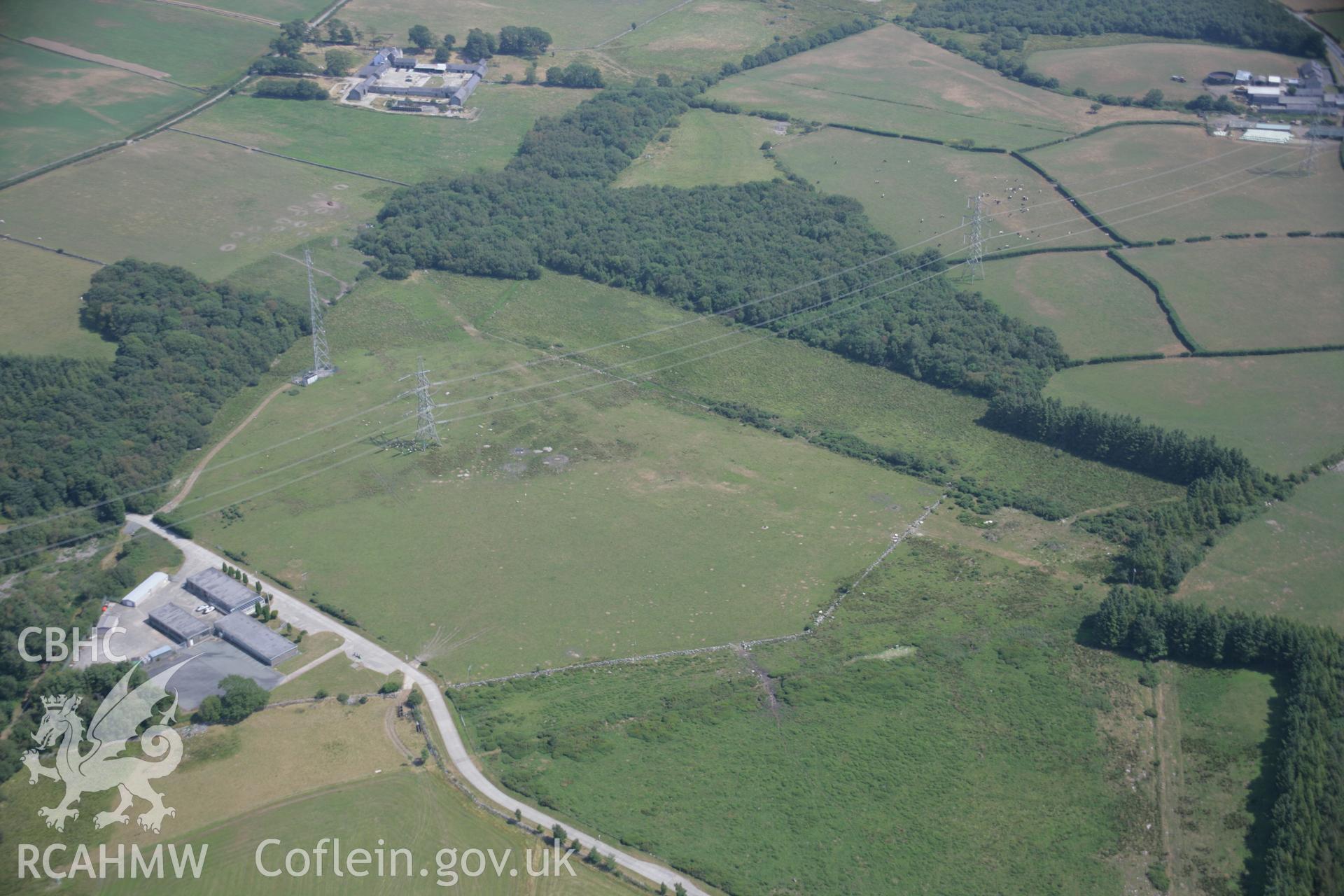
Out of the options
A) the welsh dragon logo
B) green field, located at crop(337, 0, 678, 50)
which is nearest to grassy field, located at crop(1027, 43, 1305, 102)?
green field, located at crop(337, 0, 678, 50)

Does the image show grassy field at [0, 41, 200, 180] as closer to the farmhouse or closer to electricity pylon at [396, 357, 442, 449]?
the farmhouse

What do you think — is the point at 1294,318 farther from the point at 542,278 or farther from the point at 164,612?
the point at 164,612

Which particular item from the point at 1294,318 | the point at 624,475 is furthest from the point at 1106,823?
the point at 1294,318

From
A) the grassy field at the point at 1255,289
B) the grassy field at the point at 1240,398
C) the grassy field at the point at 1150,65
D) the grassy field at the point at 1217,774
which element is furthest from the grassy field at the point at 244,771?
the grassy field at the point at 1150,65

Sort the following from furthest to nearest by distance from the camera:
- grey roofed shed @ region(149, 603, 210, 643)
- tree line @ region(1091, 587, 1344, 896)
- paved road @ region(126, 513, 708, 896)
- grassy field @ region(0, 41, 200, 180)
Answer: grassy field @ region(0, 41, 200, 180) → grey roofed shed @ region(149, 603, 210, 643) → paved road @ region(126, 513, 708, 896) → tree line @ region(1091, 587, 1344, 896)

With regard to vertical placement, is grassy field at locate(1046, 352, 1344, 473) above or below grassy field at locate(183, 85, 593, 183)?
below

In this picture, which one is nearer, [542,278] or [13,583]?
[13,583]

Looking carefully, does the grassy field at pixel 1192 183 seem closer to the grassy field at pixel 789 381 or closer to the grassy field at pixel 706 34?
the grassy field at pixel 789 381
